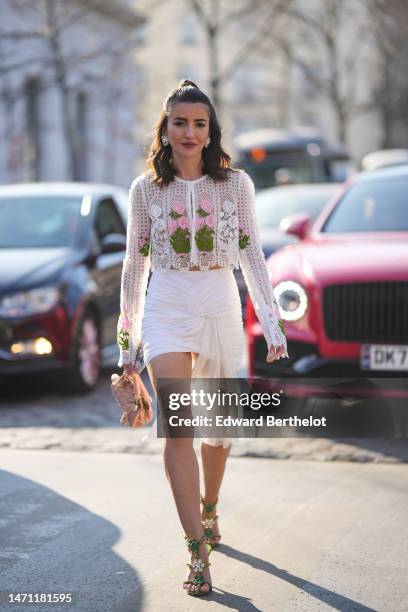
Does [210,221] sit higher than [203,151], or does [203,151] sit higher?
[203,151]

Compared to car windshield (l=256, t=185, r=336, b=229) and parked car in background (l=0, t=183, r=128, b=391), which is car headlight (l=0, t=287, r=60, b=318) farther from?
car windshield (l=256, t=185, r=336, b=229)

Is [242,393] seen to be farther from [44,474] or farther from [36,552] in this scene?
[44,474]

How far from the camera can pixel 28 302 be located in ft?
29.8

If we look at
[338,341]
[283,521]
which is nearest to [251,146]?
[338,341]

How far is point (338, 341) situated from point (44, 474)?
1967 millimetres

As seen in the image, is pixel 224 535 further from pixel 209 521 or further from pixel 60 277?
pixel 60 277

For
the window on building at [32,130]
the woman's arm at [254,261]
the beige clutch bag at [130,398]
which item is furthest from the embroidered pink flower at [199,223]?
the window on building at [32,130]

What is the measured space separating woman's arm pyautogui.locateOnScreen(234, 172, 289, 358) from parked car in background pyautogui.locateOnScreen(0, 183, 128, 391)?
4545 millimetres

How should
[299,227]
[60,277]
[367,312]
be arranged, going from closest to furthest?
1. [367,312]
2. [299,227]
3. [60,277]

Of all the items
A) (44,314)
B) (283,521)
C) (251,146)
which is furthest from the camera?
(251,146)

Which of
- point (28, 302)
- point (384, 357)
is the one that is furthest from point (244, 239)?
point (28, 302)

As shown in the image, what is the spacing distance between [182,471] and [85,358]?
525cm

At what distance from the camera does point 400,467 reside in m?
6.71

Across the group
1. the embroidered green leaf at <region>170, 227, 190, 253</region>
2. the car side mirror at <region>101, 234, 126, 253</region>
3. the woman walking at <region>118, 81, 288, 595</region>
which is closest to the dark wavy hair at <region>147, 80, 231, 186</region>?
the woman walking at <region>118, 81, 288, 595</region>
